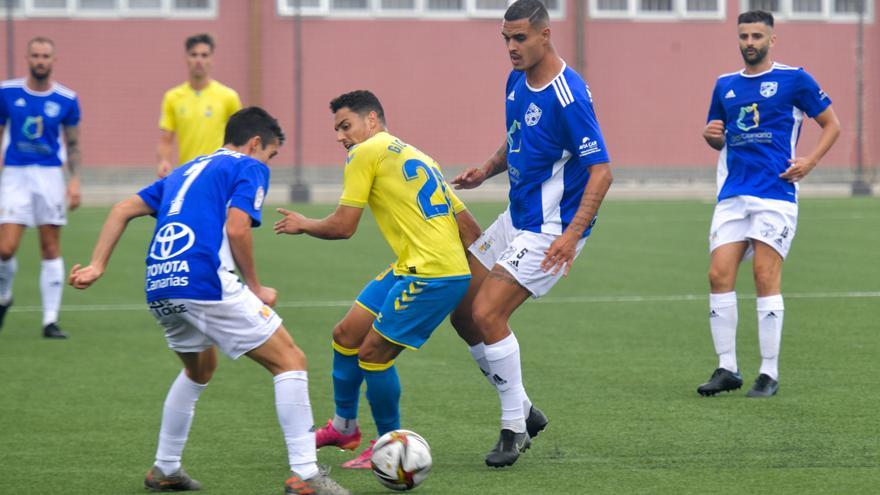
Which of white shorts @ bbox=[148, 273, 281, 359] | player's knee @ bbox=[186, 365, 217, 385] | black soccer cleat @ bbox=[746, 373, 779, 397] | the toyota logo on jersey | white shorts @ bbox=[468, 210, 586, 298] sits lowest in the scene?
black soccer cleat @ bbox=[746, 373, 779, 397]

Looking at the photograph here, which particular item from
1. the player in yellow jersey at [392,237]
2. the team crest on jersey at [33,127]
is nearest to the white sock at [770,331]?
the player in yellow jersey at [392,237]

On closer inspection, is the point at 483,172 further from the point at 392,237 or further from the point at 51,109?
the point at 51,109

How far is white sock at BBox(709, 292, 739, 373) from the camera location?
29.1 feet

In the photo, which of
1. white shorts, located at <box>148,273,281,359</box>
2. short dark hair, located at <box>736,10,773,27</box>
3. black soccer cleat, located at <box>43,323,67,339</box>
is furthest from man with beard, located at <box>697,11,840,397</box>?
black soccer cleat, located at <box>43,323,67,339</box>

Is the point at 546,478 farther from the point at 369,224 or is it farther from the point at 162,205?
the point at 369,224

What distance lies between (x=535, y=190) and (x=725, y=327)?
93.7 inches

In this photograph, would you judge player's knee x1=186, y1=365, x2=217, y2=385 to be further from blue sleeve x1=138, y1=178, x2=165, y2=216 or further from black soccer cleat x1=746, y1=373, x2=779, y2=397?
black soccer cleat x1=746, y1=373, x2=779, y2=397

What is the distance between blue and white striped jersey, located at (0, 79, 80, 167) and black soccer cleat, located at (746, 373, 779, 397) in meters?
6.36

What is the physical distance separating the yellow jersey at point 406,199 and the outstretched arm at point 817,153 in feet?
9.67

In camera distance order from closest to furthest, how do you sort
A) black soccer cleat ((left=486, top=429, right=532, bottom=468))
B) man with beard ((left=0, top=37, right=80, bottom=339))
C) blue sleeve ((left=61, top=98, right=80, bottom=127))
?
black soccer cleat ((left=486, top=429, right=532, bottom=468)) < man with beard ((left=0, top=37, right=80, bottom=339)) < blue sleeve ((left=61, top=98, right=80, bottom=127))

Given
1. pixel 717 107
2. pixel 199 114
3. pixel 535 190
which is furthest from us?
pixel 199 114

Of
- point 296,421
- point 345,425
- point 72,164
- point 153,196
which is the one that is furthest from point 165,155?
point 296,421

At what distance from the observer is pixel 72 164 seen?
12359mm

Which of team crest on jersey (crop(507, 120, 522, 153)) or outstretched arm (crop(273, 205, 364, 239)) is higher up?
team crest on jersey (crop(507, 120, 522, 153))
